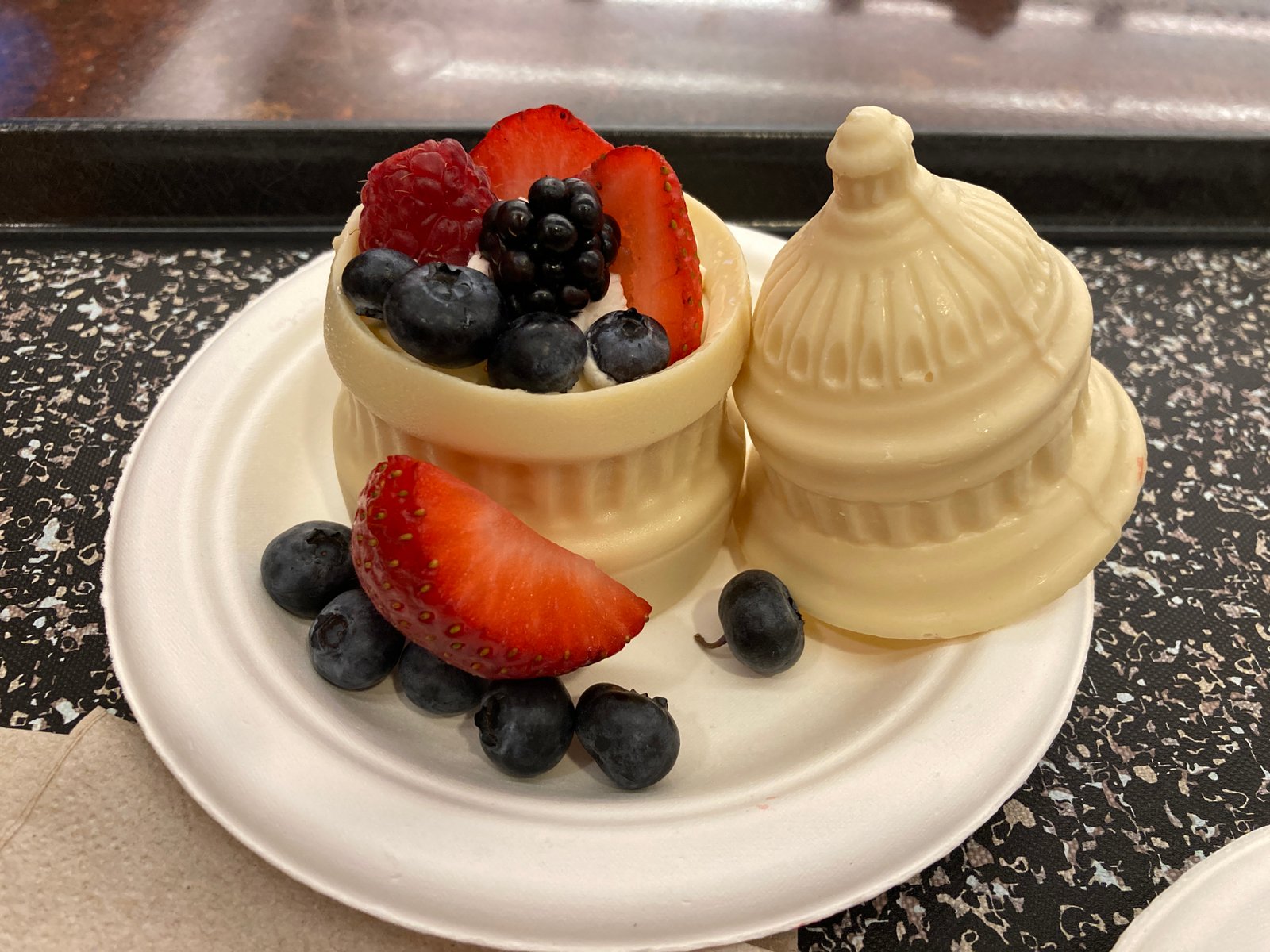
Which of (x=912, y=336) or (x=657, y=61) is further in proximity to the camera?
(x=657, y=61)

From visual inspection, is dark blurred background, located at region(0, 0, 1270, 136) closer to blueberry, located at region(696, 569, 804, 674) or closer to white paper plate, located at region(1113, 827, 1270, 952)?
blueberry, located at region(696, 569, 804, 674)

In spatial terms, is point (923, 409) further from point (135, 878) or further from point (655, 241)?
point (135, 878)

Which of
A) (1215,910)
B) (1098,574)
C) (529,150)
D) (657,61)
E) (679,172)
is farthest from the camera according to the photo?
(657,61)

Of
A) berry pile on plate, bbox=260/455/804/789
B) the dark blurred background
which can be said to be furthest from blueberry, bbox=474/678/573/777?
the dark blurred background

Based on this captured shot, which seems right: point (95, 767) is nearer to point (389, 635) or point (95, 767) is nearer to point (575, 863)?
point (389, 635)

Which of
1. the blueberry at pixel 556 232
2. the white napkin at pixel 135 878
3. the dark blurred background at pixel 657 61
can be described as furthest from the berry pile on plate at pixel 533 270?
the dark blurred background at pixel 657 61

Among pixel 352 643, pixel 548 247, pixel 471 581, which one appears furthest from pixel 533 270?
pixel 352 643
